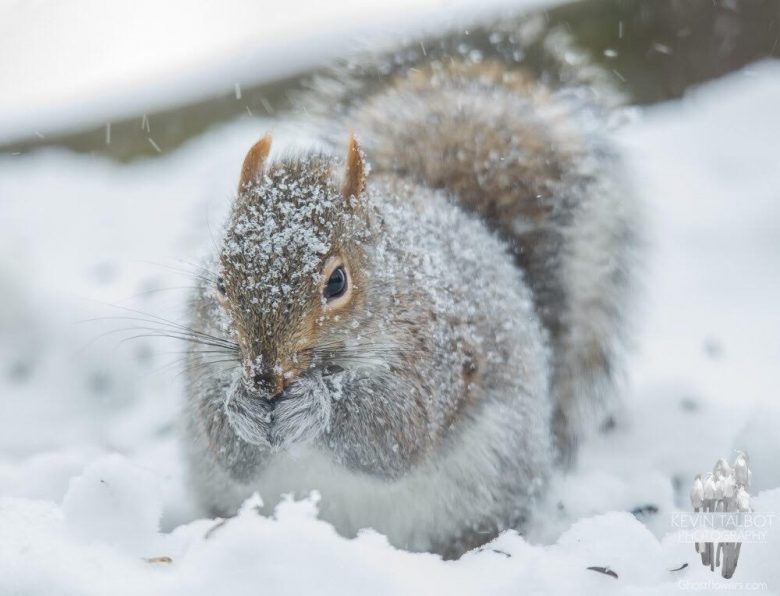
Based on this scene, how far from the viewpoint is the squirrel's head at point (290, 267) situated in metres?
0.97

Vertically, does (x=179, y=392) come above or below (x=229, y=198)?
below

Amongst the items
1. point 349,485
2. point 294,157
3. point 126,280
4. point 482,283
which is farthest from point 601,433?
point 126,280

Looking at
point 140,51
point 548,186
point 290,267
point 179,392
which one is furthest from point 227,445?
point 140,51

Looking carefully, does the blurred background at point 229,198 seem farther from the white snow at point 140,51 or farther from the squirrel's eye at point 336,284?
the squirrel's eye at point 336,284

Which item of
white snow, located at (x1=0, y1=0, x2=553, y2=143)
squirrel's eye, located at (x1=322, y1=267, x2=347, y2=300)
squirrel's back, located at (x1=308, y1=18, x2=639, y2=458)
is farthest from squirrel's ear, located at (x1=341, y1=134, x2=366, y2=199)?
white snow, located at (x1=0, y1=0, x2=553, y2=143)

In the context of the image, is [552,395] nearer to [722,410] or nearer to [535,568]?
[722,410]

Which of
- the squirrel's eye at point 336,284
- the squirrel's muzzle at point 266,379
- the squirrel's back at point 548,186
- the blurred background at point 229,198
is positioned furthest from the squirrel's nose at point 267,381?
the squirrel's back at point 548,186

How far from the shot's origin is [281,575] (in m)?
0.92

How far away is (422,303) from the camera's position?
1169 millimetres

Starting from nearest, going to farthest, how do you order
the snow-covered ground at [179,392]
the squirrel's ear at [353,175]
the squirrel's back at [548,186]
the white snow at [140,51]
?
the snow-covered ground at [179,392], the squirrel's ear at [353,175], the squirrel's back at [548,186], the white snow at [140,51]

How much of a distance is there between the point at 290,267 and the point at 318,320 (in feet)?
0.24

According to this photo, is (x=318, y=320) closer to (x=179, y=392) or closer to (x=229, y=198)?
(x=229, y=198)

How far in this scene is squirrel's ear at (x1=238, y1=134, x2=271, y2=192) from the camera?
110 centimetres

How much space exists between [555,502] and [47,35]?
226 cm
